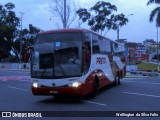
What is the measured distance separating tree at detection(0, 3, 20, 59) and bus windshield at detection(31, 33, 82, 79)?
80.4m

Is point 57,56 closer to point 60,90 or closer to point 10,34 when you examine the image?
point 60,90

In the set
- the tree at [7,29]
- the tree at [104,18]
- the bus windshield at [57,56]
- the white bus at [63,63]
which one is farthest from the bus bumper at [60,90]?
the tree at [7,29]

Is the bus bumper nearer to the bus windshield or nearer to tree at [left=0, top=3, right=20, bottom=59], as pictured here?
the bus windshield

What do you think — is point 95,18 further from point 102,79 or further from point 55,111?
point 55,111

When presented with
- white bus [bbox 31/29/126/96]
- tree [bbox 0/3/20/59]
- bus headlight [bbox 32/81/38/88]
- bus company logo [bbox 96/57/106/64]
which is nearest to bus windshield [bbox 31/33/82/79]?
white bus [bbox 31/29/126/96]

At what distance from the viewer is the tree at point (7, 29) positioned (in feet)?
313

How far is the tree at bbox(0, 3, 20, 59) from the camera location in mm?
95525

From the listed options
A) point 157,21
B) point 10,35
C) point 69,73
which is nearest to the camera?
point 69,73

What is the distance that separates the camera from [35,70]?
1595 cm

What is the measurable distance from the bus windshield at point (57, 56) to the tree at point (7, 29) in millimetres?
80396

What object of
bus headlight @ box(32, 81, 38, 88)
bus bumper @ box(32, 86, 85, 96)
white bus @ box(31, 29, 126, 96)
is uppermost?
white bus @ box(31, 29, 126, 96)

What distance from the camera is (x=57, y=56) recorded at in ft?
51.9

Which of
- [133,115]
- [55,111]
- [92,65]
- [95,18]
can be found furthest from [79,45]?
[95,18]

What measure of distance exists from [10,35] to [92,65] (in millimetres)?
81667
